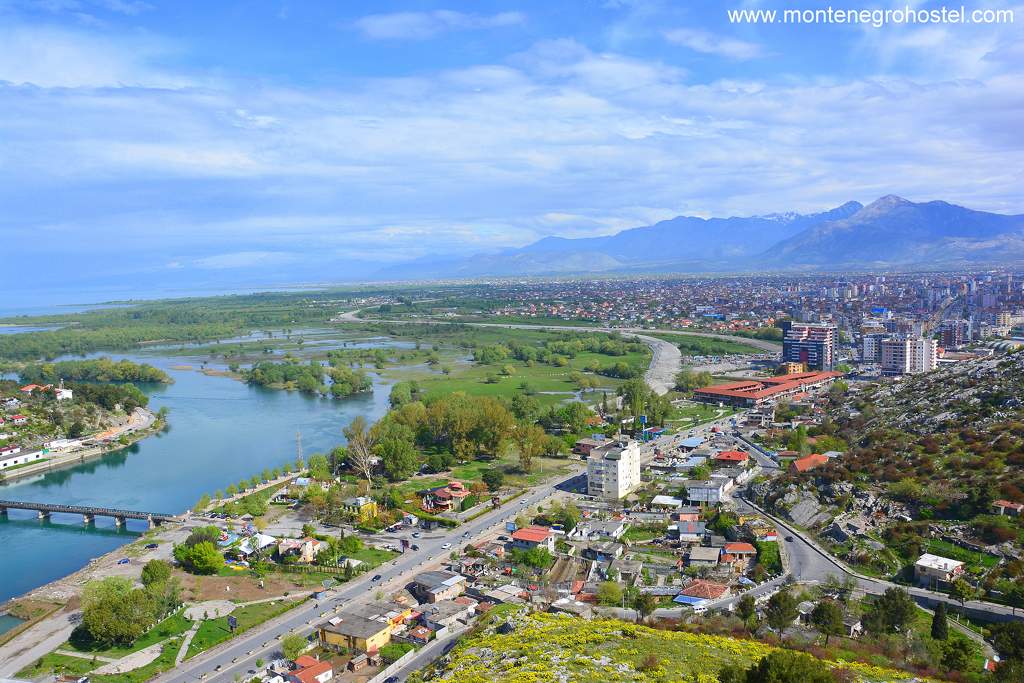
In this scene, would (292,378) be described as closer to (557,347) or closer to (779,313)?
(557,347)

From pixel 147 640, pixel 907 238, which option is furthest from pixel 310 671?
pixel 907 238

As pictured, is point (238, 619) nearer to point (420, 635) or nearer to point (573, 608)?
point (420, 635)

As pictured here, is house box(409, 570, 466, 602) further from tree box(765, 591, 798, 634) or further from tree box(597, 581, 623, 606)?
tree box(765, 591, 798, 634)

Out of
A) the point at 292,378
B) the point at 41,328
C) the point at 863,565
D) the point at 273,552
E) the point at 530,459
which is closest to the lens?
the point at 863,565

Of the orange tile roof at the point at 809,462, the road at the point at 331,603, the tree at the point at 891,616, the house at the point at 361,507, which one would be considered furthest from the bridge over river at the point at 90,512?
the orange tile roof at the point at 809,462

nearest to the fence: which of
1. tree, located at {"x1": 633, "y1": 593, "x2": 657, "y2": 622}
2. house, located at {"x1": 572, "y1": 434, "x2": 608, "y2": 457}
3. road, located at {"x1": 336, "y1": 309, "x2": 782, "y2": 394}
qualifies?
tree, located at {"x1": 633, "y1": 593, "x2": 657, "y2": 622}

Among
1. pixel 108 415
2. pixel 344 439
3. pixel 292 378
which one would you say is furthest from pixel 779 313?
pixel 108 415

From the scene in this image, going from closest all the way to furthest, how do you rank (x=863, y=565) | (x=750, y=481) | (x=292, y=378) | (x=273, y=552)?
(x=863, y=565)
(x=273, y=552)
(x=750, y=481)
(x=292, y=378)
